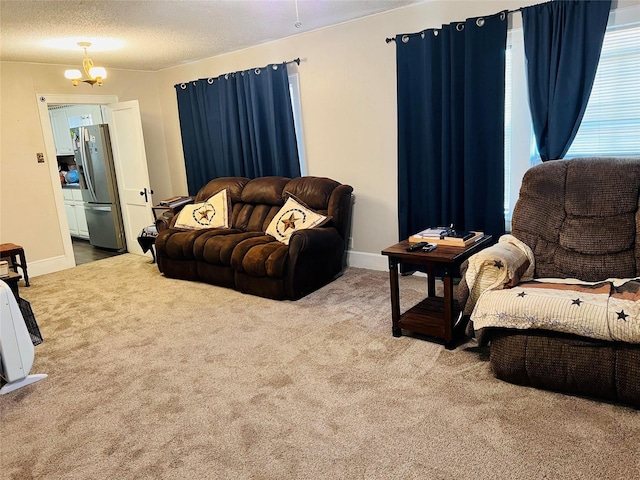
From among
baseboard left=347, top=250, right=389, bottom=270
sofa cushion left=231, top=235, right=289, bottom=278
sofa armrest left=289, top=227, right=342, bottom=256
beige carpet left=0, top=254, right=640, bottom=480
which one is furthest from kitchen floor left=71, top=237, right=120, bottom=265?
sofa armrest left=289, top=227, right=342, bottom=256

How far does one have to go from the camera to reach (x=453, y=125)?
11.9 ft

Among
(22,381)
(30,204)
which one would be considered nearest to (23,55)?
(30,204)

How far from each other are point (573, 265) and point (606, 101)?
49.4 inches

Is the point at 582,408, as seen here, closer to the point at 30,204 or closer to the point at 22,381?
the point at 22,381

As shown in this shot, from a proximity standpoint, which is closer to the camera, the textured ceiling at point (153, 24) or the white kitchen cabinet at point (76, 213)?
the textured ceiling at point (153, 24)

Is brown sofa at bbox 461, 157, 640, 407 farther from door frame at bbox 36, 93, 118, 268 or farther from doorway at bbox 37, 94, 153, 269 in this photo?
door frame at bbox 36, 93, 118, 268

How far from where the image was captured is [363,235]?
458cm

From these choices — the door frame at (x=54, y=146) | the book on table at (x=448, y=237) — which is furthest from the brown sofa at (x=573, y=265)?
the door frame at (x=54, y=146)

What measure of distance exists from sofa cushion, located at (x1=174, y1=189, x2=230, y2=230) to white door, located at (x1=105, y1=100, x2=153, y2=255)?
1.00 metres

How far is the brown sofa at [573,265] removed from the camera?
2041 mm

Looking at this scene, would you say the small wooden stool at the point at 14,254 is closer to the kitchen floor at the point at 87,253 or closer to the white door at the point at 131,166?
the kitchen floor at the point at 87,253

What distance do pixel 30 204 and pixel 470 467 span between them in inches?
206

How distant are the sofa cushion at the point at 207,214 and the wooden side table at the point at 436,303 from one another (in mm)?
2356

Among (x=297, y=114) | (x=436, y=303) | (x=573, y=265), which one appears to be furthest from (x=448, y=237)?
(x=297, y=114)
